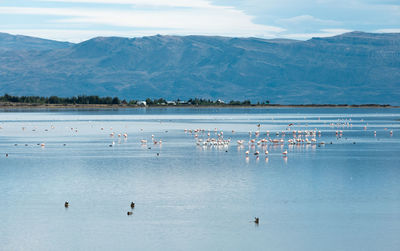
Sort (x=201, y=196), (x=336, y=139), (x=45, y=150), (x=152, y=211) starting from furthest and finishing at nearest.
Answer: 1. (x=336, y=139)
2. (x=45, y=150)
3. (x=201, y=196)
4. (x=152, y=211)

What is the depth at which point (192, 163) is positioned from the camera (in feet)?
156

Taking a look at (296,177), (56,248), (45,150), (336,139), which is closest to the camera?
(56,248)

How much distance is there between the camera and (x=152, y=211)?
2970 centimetres

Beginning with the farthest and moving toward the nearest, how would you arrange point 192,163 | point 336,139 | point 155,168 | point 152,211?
1. point 336,139
2. point 192,163
3. point 155,168
4. point 152,211

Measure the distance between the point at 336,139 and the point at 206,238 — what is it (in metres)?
50.3

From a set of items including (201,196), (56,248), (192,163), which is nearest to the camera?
(56,248)

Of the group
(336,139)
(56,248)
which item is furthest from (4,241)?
(336,139)

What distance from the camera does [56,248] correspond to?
24.5 meters

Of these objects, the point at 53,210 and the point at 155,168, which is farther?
the point at 155,168

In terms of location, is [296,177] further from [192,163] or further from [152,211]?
[152,211]

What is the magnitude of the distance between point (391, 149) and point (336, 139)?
13528mm

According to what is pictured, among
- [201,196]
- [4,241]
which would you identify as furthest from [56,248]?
[201,196]

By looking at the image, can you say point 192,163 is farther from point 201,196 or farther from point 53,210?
point 53,210

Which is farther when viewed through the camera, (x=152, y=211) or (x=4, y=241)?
(x=152, y=211)
